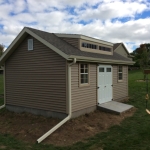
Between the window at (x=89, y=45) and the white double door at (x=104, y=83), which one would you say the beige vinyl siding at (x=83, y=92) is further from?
the window at (x=89, y=45)

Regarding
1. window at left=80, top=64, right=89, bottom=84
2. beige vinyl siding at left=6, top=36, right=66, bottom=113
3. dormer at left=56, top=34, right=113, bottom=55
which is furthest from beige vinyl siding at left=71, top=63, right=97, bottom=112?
dormer at left=56, top=34, right=113, bottom=55

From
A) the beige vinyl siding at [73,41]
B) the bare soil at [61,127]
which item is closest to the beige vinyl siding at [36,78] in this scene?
the bare soil at [61,127]

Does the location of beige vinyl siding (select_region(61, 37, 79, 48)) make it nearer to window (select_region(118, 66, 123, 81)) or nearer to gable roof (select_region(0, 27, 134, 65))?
gable roof (select_region(0, 27, 134, 65))

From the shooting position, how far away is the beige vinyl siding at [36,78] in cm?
876

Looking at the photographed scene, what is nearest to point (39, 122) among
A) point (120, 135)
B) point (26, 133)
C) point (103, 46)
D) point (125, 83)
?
point (26, 133)

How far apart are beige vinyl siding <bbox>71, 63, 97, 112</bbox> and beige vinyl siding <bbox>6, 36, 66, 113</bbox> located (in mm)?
465

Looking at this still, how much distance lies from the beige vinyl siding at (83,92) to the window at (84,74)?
0.24 m

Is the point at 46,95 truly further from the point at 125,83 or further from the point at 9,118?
the point at 125,83

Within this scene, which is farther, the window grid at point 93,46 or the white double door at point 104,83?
the window grid at point 93,46

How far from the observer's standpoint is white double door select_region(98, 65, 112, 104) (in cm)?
1063

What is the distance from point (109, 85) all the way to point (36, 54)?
4799mm

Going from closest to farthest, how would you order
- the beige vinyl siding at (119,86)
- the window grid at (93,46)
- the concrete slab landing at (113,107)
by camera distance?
the concrete slab landing at (113,107)
the window grid at (93,46)
the beige vinyl siding at (119,86)

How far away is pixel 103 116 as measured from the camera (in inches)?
362

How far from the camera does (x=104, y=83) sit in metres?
11.0
